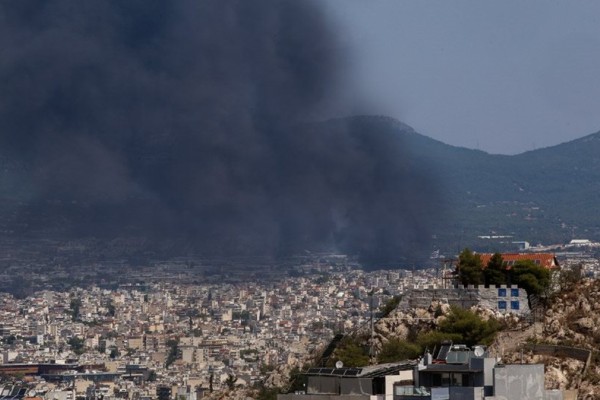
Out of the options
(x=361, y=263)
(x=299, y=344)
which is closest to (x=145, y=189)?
(x=361, y=263)

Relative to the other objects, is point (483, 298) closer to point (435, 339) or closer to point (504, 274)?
point (504, 274)

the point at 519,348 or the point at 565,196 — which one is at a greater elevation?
the point at 565,196

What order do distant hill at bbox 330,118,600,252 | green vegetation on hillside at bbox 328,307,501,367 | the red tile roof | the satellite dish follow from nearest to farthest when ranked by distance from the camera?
the satellite dish, green vegetation on hillside at bbox 328,307,501,367, the red tile roof, distant hill at bbox 330,118,600,252

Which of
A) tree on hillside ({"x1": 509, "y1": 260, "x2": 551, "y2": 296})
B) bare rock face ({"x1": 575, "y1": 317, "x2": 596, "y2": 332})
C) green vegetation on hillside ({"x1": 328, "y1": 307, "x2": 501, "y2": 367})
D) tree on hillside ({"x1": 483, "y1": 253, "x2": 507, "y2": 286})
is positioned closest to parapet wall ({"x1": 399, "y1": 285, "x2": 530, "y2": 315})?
tree on hillside ({"x1": 509, "y1": 260, "x2": 551, "y2": 296})

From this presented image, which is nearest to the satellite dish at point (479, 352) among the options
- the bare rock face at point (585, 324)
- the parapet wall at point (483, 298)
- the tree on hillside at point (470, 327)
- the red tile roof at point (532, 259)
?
the tree on hillside at point (470, 327)

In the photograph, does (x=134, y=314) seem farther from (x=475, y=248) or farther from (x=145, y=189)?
(x=475, y=248)

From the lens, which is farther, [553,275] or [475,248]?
[475,248]

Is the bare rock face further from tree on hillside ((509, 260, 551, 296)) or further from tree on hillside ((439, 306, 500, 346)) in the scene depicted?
tree on hillside ((509, 260, 551, 296))
